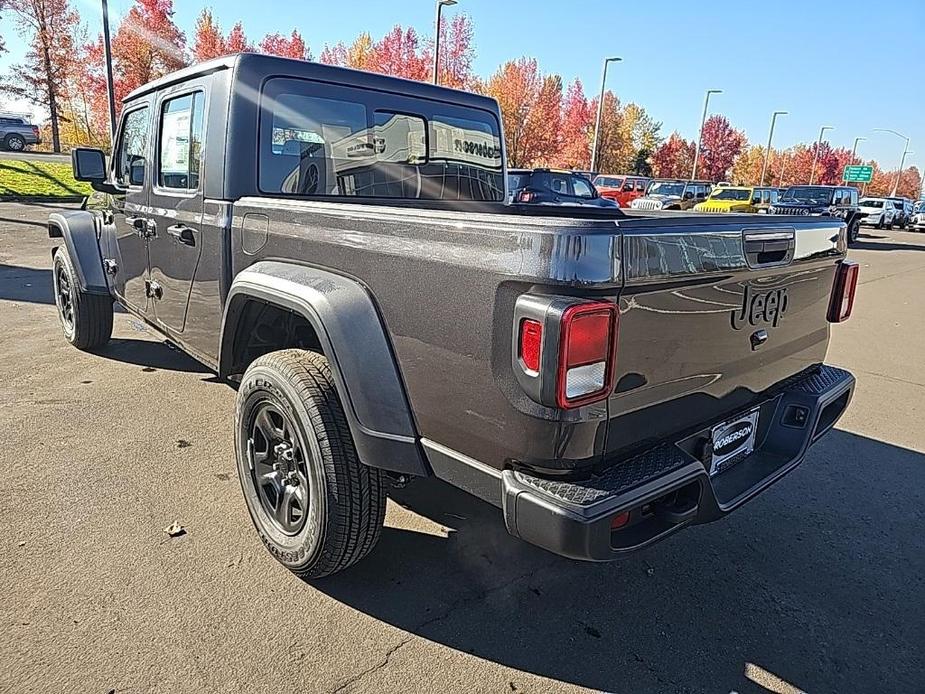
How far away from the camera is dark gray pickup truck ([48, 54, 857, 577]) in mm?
1899

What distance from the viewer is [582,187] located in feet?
57.4

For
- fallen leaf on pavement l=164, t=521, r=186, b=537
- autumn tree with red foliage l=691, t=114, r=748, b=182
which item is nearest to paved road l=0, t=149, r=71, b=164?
fallen leaf on pavement l=164, t=521, r=186, b=537

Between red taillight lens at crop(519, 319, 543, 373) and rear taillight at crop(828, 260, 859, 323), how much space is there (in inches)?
73.3

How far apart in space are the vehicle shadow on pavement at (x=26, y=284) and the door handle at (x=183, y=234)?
4.90 metres

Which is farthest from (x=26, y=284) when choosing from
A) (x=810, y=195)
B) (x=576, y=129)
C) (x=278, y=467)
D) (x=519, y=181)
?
(x=576, y=129)

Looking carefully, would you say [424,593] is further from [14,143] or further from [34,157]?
[14,143]

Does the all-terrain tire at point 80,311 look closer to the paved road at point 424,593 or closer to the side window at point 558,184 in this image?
the paved road at point 424,593

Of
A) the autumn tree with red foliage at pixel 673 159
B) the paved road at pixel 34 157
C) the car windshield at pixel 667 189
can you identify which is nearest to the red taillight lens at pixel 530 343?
the car windshield at pixel 667 189

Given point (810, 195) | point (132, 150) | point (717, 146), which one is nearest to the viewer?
point (132, 150)

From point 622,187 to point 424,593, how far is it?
1019 inches

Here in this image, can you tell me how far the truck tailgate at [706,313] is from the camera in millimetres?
1965

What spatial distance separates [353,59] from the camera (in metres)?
40.3

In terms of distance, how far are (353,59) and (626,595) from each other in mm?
42277

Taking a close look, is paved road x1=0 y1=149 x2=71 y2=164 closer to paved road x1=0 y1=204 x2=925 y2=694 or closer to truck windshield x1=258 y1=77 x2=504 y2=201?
truck windshield x1=258 y1=77 x2=504 y2=201
